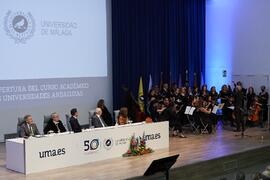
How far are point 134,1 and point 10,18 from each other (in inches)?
176

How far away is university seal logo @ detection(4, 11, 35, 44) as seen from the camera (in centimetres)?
1079

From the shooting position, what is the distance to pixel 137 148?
9.41 m

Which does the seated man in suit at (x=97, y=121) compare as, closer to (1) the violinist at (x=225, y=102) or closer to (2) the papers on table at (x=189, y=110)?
(2) the papers on table at (x=189, y=110)

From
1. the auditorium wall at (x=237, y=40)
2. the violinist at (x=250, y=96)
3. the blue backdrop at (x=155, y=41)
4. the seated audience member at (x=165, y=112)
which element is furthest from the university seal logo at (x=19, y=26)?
the auditorium wall at (x=237, y=40)

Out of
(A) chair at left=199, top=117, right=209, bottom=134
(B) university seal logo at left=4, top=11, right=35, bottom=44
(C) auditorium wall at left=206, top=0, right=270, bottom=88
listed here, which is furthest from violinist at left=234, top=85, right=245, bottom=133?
(B) university seal logo at left=4, top=11, right=35, bottom=44

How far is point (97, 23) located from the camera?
12797mm

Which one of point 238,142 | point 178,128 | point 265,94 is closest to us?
point 238,142

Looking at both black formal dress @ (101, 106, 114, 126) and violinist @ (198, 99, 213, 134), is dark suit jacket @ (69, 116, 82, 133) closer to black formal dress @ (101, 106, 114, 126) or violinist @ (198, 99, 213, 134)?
black formal dress @ (101, 106, 114, 126)

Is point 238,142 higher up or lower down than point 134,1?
lower down

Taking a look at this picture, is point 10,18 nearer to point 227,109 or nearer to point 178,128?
point 178,128

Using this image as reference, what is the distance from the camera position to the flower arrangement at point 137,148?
30.5ft

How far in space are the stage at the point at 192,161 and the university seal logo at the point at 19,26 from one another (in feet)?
8.65

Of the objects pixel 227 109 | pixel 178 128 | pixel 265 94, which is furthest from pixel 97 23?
pixel 265 94

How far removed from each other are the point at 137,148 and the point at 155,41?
589 cm
